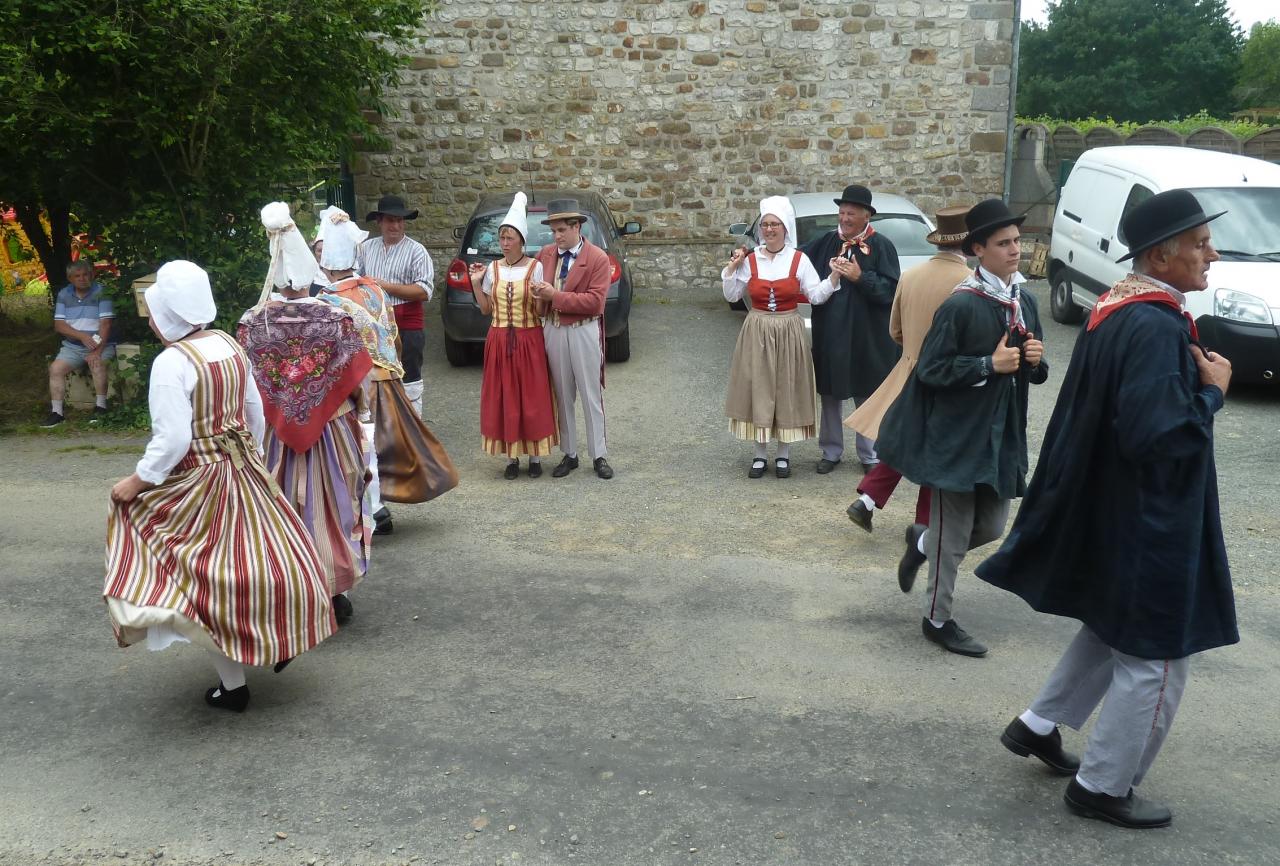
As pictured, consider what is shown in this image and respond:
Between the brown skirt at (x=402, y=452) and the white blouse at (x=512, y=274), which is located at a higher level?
the white blouse at (x=512, y=274)

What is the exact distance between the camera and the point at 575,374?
795 cm

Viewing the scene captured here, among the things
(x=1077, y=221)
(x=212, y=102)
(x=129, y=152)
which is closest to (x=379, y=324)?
(x=212, y=102)

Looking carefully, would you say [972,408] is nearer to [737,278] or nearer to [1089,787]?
[1089,787]

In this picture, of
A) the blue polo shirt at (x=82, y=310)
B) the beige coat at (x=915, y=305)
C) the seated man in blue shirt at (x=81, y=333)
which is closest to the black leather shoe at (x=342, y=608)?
the beige coat at (x=915, y=305)

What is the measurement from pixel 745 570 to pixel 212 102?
5526 mm

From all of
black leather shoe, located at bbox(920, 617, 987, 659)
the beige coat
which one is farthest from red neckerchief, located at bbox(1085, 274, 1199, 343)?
the beige coat

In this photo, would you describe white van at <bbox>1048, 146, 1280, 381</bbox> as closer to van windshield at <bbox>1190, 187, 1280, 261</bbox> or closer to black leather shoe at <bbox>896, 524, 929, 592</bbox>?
van windshield at <bbox>1190, 187, 1280, 261</bbox>

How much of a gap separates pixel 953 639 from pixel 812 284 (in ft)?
10.0

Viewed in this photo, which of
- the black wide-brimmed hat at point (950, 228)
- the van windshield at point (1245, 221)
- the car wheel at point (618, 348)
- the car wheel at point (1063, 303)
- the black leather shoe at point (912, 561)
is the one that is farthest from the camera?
the car wheel at point (1063, 303)

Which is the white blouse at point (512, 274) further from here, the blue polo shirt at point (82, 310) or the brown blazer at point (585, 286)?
the blue polo shirt at point (82, 310)

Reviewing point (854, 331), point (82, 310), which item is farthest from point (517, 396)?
point (82, 310)

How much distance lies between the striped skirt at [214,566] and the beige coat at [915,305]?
3.01m

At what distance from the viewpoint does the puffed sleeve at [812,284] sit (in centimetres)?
755

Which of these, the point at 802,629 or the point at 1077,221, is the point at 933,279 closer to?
the point at 802,629
